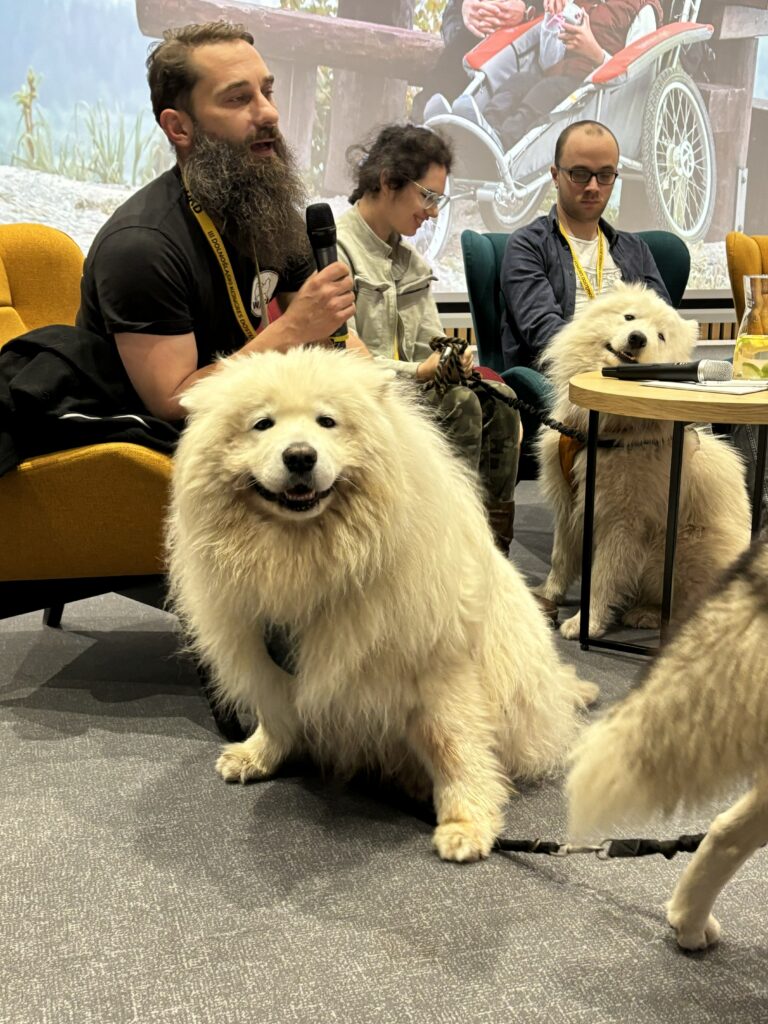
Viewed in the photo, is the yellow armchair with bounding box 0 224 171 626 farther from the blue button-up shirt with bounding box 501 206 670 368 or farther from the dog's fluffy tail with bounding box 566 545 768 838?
the blue button-up shirt with bounding box 501 206 670 368

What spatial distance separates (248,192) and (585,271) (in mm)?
1769

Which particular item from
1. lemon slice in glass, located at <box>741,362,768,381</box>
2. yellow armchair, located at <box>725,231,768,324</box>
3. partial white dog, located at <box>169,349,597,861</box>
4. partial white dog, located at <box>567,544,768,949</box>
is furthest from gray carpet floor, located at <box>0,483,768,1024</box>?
yellow armchair, located at <box>725,231,768,324</box>

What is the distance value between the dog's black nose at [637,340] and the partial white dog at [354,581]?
4.03 ft

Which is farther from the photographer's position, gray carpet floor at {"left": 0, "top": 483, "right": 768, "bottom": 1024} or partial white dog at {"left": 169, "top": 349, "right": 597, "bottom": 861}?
partial white dog at {"left": 169, "top": 349, "right": 597, "bottom": 861}

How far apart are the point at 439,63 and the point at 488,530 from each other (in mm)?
3642

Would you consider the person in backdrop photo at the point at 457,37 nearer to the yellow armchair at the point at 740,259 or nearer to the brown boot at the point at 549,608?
the yellow armchair at the point at 740,259

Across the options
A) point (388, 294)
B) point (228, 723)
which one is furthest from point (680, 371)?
point (228, 723)

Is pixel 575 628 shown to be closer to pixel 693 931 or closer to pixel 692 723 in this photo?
pixel 693 931

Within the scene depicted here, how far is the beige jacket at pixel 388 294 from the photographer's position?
306 centimetres

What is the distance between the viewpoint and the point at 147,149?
14.5 ft

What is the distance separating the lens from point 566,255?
3.55 m

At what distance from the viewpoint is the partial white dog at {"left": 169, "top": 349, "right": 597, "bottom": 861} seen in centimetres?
160

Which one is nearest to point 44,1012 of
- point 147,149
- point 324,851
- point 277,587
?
point 324,851

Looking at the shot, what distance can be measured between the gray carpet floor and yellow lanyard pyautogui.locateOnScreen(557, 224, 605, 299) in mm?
2186
